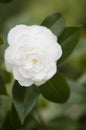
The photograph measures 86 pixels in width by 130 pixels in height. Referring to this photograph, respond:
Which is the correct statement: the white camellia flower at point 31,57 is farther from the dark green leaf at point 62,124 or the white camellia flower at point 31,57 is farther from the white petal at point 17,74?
the dark green leaf at point 62,124

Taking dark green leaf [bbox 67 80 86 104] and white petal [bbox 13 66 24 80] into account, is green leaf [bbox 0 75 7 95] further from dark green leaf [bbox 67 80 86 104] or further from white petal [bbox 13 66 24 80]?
dark green leaf [bbox 67 80 86 104]

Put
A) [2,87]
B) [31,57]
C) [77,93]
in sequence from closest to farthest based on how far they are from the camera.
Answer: [31,57]
[2,87]
[77,93]

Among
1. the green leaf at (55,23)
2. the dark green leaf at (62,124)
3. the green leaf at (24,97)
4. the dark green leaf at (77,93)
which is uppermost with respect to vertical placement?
the green leaf at (55,23)

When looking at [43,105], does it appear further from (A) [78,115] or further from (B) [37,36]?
(B) [37,36]

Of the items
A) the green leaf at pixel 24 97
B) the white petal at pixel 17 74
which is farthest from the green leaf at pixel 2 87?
the white petal at pixel 17 74

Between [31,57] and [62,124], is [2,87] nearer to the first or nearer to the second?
[31,57]

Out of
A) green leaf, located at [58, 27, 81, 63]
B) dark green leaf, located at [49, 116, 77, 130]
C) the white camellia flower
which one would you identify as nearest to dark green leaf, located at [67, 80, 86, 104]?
dark green leaf, located at [49, 116, 77, 130]

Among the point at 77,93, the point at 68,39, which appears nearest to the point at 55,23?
the point at 68,39
